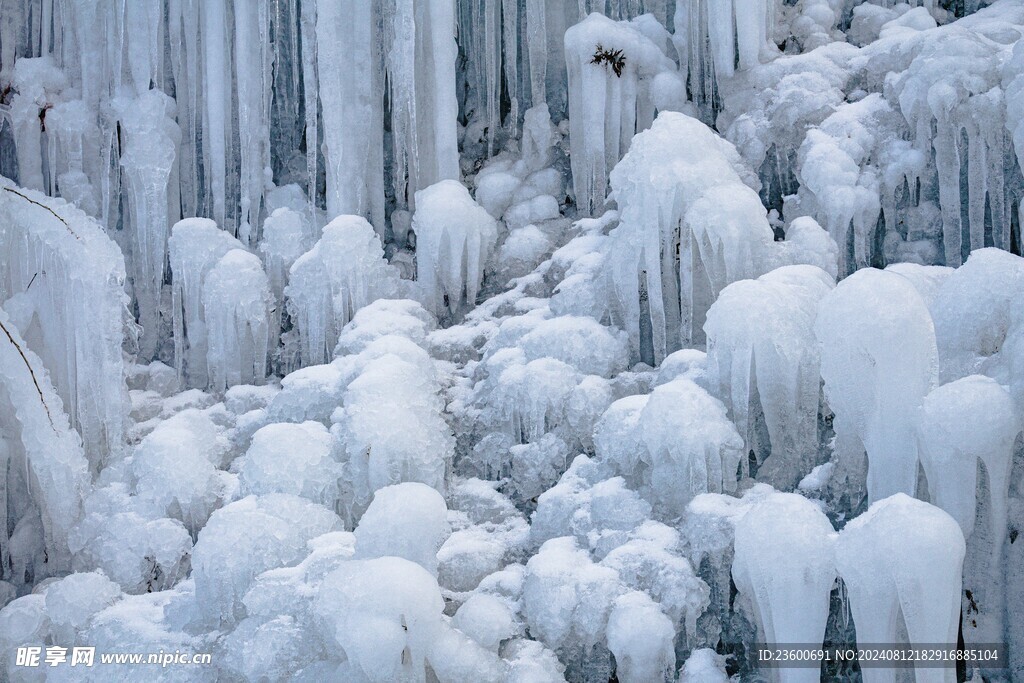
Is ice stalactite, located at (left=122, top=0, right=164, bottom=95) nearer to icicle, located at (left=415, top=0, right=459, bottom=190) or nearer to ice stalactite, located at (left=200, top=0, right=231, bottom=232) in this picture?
ice stalactite, located at (left=200, top=0, right=231, bottom=232)

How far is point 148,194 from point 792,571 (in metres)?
7.28

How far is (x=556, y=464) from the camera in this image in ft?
25.2

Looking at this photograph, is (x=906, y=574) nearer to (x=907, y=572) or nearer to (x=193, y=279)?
(x=907, y=572)

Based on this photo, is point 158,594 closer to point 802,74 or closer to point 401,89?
point 401,89

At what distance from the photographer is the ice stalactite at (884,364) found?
5773mm

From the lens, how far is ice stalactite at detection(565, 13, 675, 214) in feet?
32.8

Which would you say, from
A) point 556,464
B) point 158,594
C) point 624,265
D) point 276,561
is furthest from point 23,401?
point 624,265

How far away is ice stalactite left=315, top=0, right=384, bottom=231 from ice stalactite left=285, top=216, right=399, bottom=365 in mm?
1041

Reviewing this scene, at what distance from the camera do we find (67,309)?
846cm

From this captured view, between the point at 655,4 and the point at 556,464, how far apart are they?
559cm

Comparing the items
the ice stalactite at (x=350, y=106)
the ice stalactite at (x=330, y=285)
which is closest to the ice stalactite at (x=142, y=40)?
the ice stalactite at (x=350, y=106)

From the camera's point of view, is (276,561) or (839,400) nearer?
(839,400)

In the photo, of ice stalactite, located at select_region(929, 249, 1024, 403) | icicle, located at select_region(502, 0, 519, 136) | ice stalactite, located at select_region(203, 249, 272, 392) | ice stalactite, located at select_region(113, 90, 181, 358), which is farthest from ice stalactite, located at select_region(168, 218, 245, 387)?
ice stalactite, located at select_region(929, 249, 1024, 403)

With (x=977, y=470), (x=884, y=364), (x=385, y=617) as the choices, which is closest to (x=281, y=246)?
(x=385, y=617)
